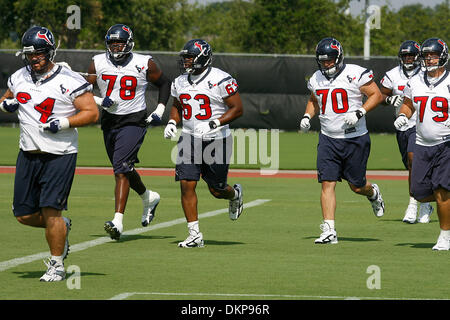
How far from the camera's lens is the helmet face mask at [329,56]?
11.4 m

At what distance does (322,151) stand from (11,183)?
25.6ft

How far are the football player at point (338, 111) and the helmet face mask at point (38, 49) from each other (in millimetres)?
3731

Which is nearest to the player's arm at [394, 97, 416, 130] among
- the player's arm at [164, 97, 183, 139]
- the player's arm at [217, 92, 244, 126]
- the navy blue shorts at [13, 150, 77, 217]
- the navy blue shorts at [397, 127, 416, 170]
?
the player's arm at [217, 92, 244, 126]

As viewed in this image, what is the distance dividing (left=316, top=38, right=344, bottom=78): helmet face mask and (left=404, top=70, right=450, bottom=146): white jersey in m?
1.07

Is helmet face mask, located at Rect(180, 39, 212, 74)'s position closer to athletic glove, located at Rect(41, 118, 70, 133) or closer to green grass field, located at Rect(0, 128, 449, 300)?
green grass field, located at Rect(0, 128, 449, 300)

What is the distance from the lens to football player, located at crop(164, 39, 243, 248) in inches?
431

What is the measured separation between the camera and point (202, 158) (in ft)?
36.4

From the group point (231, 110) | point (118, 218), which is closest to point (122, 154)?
point (118, 218)

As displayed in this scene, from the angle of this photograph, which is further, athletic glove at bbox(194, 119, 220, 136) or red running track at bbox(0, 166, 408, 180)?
red running track at bbox(0, 166, 408, 180)

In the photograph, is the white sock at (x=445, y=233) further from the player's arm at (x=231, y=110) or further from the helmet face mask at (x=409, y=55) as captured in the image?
the helmet face mask at (x=409, y=55)

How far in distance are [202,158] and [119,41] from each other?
5.71 feet

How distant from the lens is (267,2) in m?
48.2

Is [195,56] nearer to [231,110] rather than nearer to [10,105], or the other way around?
[231,110]

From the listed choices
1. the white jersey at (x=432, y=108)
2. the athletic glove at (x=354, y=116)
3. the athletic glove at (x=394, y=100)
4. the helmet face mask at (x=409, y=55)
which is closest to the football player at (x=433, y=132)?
the white jersey at (x=432, y=108)
